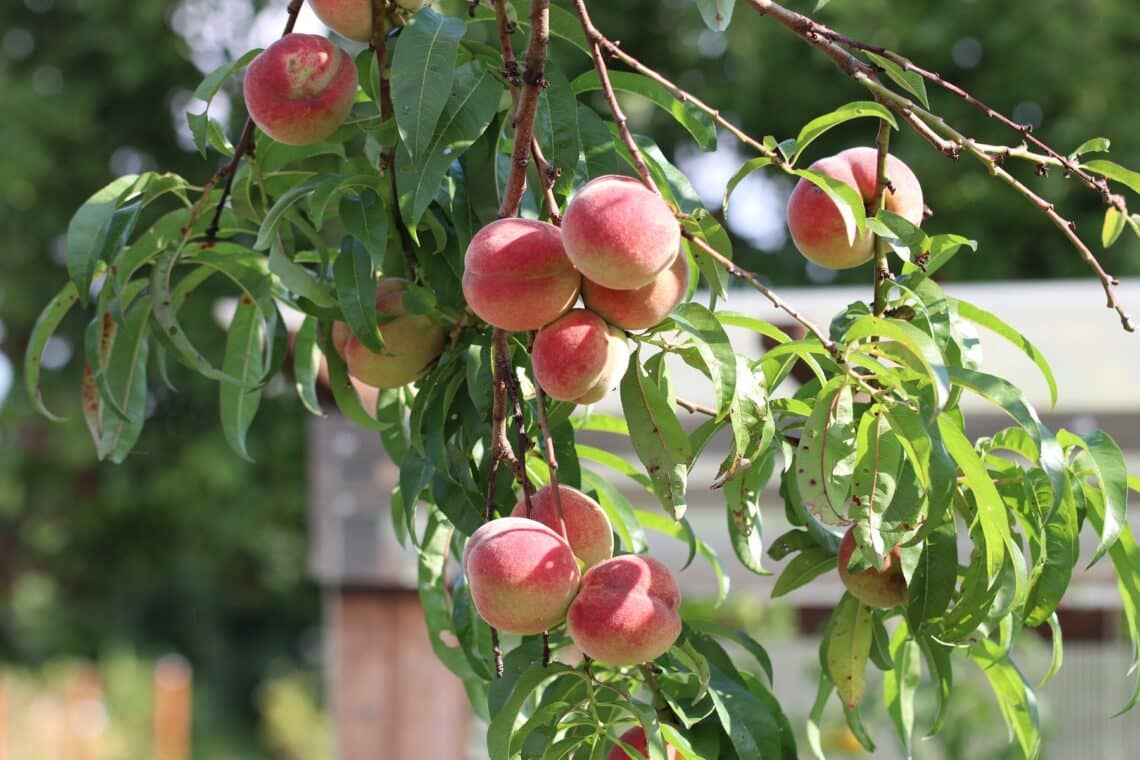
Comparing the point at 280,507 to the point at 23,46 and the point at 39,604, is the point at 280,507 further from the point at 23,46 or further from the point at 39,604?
the point at 39,604

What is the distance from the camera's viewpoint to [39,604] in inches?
307

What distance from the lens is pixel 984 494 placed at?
610mm

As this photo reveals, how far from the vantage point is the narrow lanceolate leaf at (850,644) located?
2.45 ft

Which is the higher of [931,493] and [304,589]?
[931,493]

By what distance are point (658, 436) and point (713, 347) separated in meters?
0.05

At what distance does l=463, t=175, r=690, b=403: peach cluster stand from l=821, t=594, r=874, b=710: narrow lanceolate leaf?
224mm

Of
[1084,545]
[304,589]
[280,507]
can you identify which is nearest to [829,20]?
[1084,545]

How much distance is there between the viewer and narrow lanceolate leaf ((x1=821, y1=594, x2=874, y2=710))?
0.75m

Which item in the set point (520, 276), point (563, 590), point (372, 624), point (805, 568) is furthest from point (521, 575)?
point (372, 624)

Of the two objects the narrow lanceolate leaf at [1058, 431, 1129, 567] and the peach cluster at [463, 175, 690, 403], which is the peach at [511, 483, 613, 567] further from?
the narrow lanceolate leaf at [1058, 431, 1129, 567]

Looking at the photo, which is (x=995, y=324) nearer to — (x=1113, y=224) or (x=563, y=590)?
(x=1113, y=224)

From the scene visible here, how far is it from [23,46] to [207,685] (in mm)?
4452

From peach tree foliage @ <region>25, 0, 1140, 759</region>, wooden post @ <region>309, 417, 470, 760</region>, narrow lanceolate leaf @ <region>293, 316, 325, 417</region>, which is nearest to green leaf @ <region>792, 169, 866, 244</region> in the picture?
peach tree foliage @ <region>25, 0, 1140, 759</region>

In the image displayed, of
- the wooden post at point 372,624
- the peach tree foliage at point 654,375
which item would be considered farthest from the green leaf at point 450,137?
the wooden post at point 372,624
